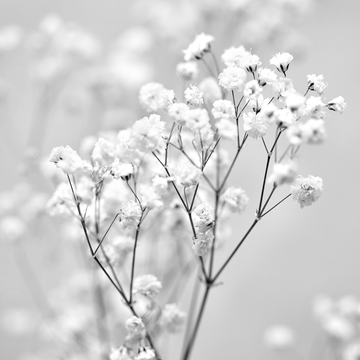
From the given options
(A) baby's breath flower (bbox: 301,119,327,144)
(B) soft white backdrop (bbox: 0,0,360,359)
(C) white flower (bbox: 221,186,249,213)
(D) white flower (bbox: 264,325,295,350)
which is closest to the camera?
(A) baby's breath flower (bbox: 301,119,327,144)

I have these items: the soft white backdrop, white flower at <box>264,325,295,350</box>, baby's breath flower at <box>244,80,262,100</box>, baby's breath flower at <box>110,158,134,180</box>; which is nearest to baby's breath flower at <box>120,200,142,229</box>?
baby's breath flower at <box>110,158,134,180</box>

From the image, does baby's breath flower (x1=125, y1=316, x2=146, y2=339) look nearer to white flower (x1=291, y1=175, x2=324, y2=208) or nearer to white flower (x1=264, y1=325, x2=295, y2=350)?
white flower (x1=291, y1=175, x2=324, y2=208)

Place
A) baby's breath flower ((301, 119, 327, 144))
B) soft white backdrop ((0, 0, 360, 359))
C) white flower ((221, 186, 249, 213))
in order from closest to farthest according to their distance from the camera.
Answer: baby's breath flower ((301, 119, 327, 144)), white flower ((221, 186, 249, 213)), soft white backdrop ((0, 0, 360, 359))

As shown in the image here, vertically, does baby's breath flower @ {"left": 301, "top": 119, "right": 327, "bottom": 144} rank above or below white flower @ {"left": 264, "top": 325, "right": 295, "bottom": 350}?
below

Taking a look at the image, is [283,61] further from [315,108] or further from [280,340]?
[280,340]

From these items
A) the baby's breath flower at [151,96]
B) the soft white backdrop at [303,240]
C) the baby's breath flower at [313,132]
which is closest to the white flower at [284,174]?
the baby's breath flower at [313,132]

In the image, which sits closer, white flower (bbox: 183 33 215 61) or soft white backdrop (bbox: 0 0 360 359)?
white flower (bbox: 183 33 215 61)
